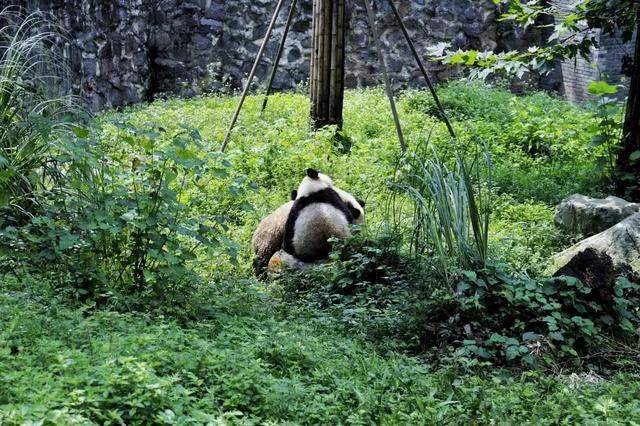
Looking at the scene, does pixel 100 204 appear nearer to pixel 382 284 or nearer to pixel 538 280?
pixel 382 284

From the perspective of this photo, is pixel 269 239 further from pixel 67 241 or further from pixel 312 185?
pixel 67 241

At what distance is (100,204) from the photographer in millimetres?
4984

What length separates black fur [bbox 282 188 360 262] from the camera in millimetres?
6668

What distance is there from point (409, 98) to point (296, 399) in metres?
9.51

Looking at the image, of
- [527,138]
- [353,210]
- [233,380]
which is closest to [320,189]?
[353,210]

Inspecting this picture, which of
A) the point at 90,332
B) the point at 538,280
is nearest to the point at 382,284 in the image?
the point at 538,280

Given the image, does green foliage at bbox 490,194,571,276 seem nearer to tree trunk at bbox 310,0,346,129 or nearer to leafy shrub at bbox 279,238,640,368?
leafy shrub at bbox 279,238,640,368

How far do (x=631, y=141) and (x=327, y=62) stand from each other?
349 centimetres

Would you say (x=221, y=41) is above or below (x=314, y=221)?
above

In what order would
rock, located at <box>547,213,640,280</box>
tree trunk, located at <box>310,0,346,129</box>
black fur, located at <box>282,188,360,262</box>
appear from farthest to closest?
1. tree trunk, located at <box>310,0,346,129</box>
2. black fur, located at <box>282,188,360,262</box>
3. rock, located at <box>547,213,640,280</box>

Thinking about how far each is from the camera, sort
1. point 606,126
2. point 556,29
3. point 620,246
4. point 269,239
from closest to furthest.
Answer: point 620,246, point 269,239, point 556,29, point 606,126

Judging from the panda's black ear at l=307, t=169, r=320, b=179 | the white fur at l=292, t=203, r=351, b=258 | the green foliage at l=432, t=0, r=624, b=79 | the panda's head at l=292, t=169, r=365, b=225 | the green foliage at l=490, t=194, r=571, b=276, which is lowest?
the green foliage at l=490, t=194, r=571, b=276

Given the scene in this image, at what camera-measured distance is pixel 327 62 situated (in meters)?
9.84

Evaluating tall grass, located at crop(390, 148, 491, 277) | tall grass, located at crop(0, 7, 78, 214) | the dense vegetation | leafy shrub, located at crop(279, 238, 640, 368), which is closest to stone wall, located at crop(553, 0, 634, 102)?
the dense vegetation
